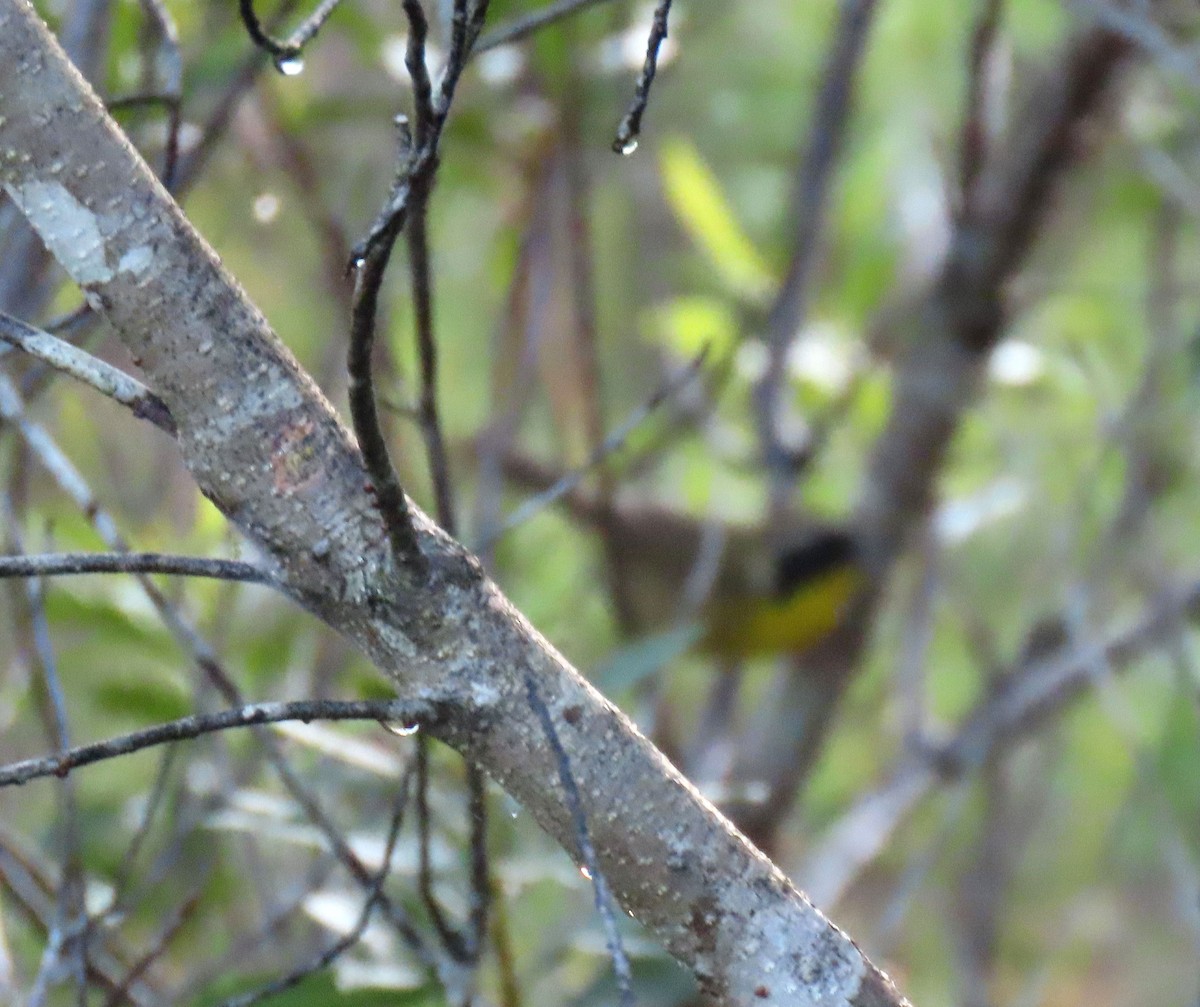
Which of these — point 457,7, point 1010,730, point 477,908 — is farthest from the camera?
point 1010,730

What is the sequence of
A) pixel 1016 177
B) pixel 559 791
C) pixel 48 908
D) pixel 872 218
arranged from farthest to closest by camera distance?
pixel 872 218, pixel 1016 177, pixel 48 908, pixel 559 791

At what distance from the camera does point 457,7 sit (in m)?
0.38

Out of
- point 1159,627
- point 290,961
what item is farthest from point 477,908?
point 1159,627

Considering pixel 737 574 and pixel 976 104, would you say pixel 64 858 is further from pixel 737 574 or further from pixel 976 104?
pixel 737 574

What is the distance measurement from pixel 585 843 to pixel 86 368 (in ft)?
0.81

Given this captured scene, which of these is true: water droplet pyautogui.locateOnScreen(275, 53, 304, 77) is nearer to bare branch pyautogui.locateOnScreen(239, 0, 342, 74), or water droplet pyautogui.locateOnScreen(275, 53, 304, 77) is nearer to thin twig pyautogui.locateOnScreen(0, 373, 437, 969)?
bare branch pyautogui.locateOnScreen(239, 0, 342, 74)

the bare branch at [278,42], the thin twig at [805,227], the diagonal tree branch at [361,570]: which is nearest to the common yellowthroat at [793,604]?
the thin twig at [805,227]

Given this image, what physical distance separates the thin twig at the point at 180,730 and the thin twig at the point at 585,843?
0.19ft

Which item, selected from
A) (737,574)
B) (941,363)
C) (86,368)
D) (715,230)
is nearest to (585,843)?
(86,368)

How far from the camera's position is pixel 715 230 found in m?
1.78

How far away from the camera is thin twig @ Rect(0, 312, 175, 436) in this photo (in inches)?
18.8

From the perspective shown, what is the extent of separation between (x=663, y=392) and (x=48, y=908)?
0.68 metres

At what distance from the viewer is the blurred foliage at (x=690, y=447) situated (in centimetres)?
134

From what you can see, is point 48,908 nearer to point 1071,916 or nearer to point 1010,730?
point 1010,730
